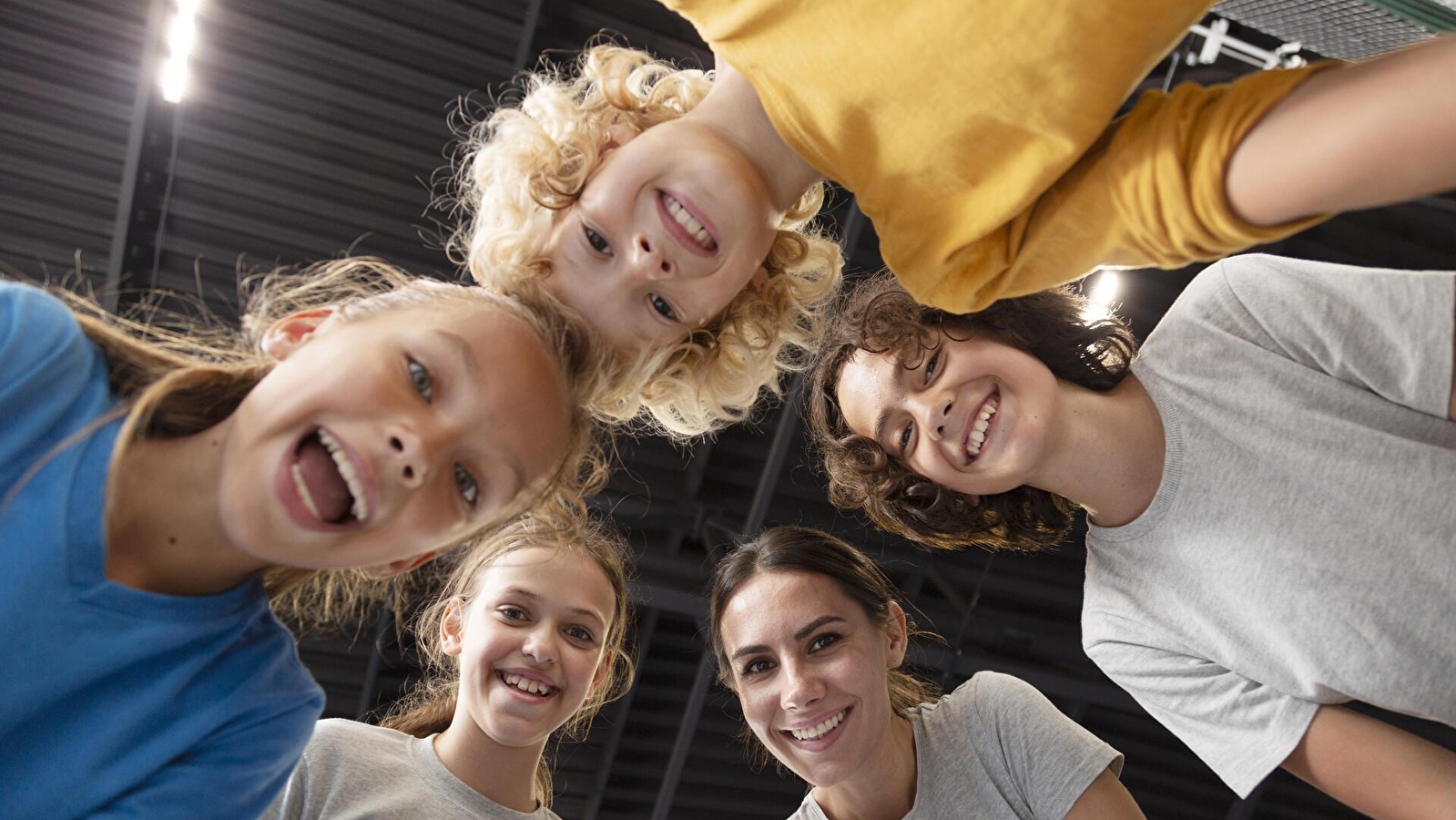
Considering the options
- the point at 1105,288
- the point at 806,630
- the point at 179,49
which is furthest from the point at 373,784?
the point at 1105,288

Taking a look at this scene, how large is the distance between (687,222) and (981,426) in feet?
2.50

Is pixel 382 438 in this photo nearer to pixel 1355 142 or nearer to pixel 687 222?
pixel 687 222

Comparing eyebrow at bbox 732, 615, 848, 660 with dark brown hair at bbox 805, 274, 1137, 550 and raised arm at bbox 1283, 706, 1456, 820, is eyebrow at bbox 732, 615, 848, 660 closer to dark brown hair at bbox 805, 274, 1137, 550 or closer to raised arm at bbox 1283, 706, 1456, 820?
dark brown hair at bbox 805, 274, 1137, 550

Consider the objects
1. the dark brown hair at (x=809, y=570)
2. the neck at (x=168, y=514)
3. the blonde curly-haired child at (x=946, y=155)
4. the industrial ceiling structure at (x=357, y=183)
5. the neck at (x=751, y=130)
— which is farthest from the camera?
the industrial ceiling structure at (x=357, y=183)

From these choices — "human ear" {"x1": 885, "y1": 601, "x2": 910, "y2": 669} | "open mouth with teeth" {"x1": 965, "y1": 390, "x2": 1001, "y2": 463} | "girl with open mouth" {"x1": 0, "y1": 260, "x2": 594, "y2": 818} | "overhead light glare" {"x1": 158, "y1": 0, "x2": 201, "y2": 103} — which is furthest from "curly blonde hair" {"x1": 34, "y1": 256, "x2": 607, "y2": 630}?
"overhead light glare" {"x1": 158, "y1": 0, "x2": 201, "y2": 103}

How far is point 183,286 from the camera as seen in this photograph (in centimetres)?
552

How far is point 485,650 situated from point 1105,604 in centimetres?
155

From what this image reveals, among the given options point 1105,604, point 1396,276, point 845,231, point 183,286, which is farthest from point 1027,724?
point 183,286

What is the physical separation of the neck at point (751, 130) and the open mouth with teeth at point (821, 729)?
142cm

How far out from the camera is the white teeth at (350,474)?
1625 mm

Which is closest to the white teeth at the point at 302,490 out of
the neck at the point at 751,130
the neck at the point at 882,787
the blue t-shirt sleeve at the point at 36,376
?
the blue t-shirt sleeve at the point at 36,376

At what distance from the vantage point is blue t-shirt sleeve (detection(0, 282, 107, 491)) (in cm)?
156

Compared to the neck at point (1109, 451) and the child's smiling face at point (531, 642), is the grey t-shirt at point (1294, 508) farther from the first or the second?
the child's smiling face at point (531, 642)

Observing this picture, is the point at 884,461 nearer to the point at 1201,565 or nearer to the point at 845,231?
the point at 1201,565
